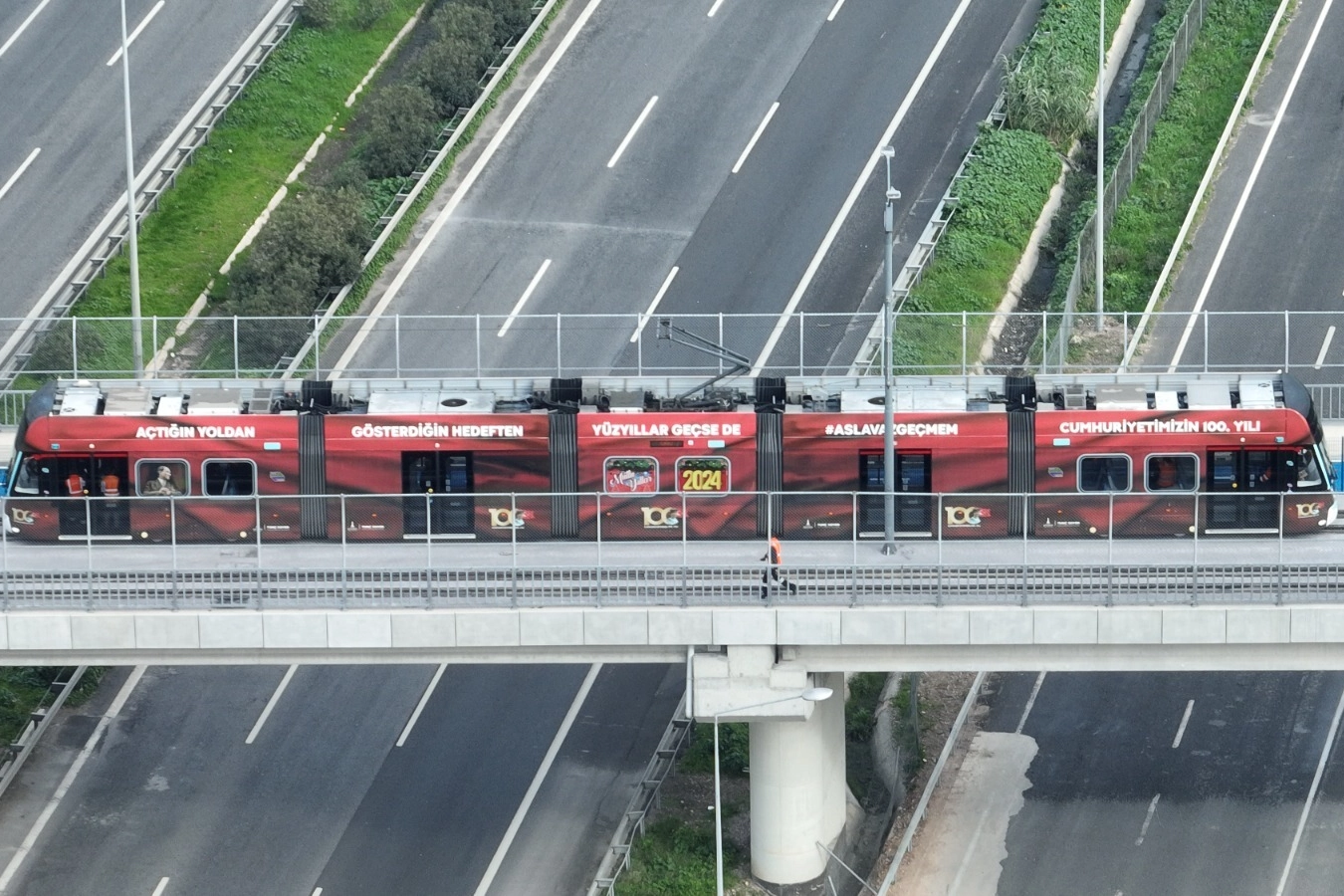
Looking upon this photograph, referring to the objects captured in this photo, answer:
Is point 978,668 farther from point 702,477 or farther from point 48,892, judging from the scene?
point 48,892

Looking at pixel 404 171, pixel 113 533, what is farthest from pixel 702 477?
pixel 404 171

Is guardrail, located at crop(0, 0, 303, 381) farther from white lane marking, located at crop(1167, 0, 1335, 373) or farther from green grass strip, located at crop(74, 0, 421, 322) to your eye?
white lane marking, located at crop(1167, 0, 1335, 373)

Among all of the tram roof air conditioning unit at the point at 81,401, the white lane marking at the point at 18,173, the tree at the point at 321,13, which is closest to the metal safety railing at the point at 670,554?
the tram roof air conditioning unit at the point at 81,401

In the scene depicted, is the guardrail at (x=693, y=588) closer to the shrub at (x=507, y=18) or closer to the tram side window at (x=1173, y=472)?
A: the tram side window at (x=1173, y=472)

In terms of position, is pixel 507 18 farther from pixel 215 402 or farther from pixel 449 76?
pixel 215 402

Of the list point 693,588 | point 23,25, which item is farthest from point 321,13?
point 693,588
